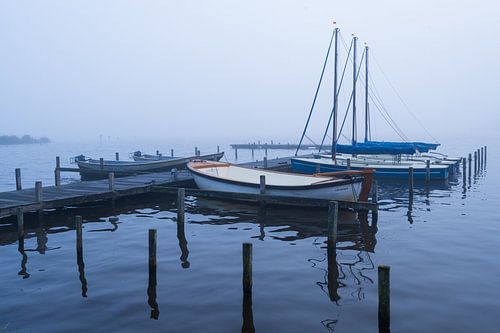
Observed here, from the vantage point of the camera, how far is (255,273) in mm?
12945

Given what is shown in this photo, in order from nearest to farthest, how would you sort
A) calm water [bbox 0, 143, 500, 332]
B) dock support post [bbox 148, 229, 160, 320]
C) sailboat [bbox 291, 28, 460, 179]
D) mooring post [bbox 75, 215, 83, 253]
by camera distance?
calm water [bbox 0, 143, 500, 332]
dock support post [bbox 148, 229, 160, 320]
mooring post [bbox 75, 215, 83, 253]
sailboat [bbox 291, 28, 460, 179]

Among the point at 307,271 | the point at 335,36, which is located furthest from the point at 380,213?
the point at 335,36

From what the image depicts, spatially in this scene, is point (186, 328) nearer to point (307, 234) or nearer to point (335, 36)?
point (307, 234)

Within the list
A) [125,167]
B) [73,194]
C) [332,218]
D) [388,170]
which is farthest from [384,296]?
[125,167]

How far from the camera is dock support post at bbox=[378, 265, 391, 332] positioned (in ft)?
26.7

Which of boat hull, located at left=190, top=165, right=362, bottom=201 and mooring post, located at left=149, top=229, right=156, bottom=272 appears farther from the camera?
boat hull, located at left=190, top=165, right=362, bottom=201

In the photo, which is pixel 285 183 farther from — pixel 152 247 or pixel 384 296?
pixel 384 296

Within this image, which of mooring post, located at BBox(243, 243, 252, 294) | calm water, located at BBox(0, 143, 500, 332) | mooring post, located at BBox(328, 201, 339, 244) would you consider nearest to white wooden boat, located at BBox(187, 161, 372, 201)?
calm water, located at BBox(0, 143, 500, 332)

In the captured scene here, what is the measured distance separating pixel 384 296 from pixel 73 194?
1665 cm

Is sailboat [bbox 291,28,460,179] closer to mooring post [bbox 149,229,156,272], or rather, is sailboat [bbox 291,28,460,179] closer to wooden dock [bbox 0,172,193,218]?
wooden dock [bbox 0,172,193,218]

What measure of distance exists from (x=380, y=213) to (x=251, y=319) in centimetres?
1421

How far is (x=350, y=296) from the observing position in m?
11.2

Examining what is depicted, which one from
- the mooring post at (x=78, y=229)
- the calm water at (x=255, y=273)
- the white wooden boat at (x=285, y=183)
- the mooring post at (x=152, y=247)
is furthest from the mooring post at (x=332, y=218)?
the mooring post at (x=78, y=229)

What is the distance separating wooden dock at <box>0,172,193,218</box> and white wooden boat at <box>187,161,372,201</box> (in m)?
2.04
